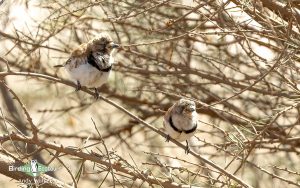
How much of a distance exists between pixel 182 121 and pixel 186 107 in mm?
106

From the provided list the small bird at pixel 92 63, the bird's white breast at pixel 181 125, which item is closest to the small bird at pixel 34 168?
the small bird at pixel 92 63

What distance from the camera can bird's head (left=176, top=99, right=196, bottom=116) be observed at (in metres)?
4.36

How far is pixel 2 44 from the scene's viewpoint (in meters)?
5.76

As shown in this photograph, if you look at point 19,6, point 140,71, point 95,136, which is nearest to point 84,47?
point 140,71

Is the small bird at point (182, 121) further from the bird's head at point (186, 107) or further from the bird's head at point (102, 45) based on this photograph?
the bird's head at point (102, 45)

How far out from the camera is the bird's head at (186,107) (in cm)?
436

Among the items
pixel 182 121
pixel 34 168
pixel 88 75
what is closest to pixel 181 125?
pixel 182 121

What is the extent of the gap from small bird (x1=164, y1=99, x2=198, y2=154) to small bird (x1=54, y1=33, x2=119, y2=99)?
61cm

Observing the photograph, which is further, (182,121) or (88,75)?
(182,121)

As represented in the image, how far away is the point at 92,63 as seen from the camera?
413 centimetres

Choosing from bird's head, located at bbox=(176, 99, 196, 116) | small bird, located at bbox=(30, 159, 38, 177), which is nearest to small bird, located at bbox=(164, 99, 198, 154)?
bird's head, located at bbox=(176, 99, 196, 116)

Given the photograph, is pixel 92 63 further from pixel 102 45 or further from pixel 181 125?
pixel 181 125

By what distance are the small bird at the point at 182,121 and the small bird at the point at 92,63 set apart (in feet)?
1.99

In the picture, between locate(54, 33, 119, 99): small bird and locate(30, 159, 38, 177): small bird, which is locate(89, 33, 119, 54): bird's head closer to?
locate(54, 33, 119, 99): small bird
